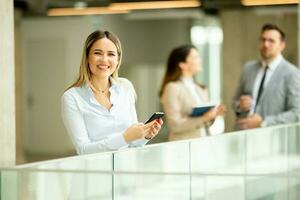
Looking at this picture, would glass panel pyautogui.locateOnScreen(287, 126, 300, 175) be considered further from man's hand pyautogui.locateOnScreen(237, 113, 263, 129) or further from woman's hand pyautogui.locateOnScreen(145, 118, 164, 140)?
woman's hand pyautogui.locateOnScreen(145, 118, 164, 140)

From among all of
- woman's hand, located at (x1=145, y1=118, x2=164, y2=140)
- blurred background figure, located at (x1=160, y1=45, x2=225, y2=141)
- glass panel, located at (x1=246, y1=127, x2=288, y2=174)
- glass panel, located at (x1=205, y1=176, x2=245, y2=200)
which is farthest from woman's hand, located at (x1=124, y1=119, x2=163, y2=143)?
blurred background figure, located at (x1=160, y1=45, x2=225, y2=141)

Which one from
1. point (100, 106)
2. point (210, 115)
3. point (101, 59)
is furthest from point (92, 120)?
point (210, 115)

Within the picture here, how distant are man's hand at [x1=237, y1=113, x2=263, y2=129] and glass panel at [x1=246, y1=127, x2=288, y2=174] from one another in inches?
14.0

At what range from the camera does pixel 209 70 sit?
18.3 meters

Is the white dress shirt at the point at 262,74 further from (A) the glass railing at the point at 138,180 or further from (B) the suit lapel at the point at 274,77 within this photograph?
(A) the glass railing at the point at 138,180

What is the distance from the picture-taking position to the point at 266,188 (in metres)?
5.42

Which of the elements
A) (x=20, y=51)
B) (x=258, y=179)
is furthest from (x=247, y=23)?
(x=258, y=179)

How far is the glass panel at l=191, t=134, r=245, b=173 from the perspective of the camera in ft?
19.8

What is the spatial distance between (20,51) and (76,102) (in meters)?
13.2

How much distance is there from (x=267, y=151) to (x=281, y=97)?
24.8 inches

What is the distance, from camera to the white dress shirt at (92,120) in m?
5.07

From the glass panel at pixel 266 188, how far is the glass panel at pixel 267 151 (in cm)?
130

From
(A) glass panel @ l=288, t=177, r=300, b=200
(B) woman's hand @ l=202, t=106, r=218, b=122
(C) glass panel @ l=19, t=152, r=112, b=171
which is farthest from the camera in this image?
(B) woman's hand @ l=202, t=106, r=218, b=122

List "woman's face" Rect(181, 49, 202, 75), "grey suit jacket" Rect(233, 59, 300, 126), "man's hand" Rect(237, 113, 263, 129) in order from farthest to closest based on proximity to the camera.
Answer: "woman's face" Rect(181, 49, 202, 75)
"man's hand" Rect(237, 113, 263, 129)
"grey suit jacket" Rect(233, 59, 300, 126)
